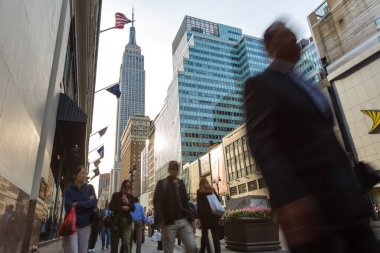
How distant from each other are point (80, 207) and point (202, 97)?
92.6 meters

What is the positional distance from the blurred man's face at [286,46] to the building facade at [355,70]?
26.9m

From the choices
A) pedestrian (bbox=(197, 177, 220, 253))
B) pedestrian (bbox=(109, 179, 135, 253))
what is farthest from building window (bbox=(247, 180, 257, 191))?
pedestrian (bbox=(109, 179, 135, 253))

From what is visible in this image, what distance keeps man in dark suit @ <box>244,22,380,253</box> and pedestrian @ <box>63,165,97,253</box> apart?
4.36 m

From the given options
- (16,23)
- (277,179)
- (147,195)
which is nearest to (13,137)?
(16,23)

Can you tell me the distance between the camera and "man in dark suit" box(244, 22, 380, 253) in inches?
50.1

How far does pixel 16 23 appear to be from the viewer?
452cm

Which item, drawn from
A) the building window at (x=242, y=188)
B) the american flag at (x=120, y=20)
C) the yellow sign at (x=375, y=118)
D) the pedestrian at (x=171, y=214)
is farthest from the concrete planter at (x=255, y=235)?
the building window at (x=242, y=188)

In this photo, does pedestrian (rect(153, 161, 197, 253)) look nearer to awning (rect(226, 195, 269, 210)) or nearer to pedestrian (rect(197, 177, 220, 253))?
pedestrian (rect(197, 177, 220, 253))

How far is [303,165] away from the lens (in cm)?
142

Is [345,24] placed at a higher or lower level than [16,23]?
higher

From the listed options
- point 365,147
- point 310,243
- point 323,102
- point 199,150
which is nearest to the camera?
point 310,243

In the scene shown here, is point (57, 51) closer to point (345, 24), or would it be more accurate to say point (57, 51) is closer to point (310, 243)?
point (310, 243)

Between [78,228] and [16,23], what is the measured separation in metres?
3.50

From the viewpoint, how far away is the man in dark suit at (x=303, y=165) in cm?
127
